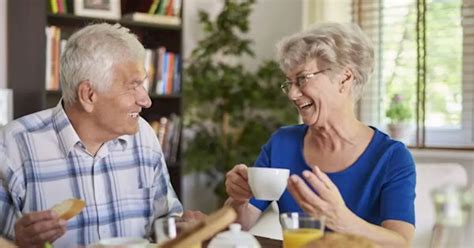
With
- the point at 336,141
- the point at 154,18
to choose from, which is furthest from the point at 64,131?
the point at 154,18

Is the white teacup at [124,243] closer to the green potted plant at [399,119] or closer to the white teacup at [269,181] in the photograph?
the white teacup at [269,181]

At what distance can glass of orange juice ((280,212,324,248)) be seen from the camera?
117 centimetres

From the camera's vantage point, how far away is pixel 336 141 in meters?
1.86

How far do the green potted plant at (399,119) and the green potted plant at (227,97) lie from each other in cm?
61

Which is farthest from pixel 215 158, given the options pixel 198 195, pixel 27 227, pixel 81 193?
pixel 27 227

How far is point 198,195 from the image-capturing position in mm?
3973

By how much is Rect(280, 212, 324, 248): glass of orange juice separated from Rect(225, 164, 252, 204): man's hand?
372 millimetres

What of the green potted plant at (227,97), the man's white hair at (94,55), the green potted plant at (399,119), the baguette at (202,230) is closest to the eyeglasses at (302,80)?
the man's white hair at (94,55)

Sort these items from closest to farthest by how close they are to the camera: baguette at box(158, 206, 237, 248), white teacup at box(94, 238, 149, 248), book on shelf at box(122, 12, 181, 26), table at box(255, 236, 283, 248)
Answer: baguette at box(158, 206, 237, 248), white teacup at box(94, 238, 149, 248), table at box(255, 236, 283, 248), book on shelf at box(122, 12, 181, 26)

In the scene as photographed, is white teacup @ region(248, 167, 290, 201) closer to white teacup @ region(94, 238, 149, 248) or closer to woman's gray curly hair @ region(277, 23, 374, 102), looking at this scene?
white teacup @ region(94, 238, 149, 248)

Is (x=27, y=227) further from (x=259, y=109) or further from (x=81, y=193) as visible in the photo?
(x=259, y=109)

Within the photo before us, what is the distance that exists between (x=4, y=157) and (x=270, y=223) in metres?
0.88

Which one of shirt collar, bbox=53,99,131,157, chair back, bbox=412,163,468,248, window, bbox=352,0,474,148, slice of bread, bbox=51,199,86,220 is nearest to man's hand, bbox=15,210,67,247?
slice of bread, bbox=51,199,86,220

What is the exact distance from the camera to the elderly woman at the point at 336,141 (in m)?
1.73
